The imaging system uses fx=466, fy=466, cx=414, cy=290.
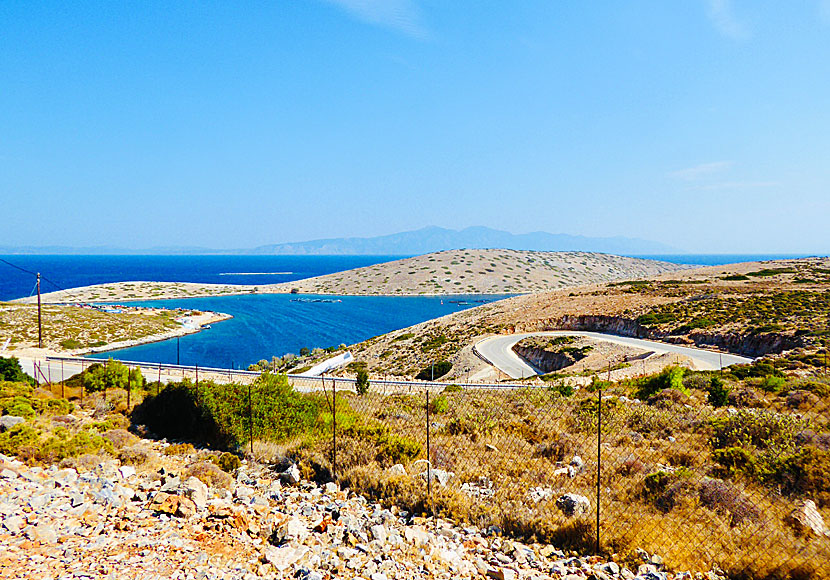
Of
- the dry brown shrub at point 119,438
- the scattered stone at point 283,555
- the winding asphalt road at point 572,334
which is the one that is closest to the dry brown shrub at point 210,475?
the scattered stone at point 283,555

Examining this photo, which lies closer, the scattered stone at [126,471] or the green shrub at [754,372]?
the scattered stone at [126,471]

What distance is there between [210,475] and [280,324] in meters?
79.3

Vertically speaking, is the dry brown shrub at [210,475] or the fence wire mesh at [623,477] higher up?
the fence wire mesh at [623,477]

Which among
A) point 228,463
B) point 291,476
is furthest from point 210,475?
point 291,476

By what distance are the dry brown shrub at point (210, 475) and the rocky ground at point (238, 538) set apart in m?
0.07

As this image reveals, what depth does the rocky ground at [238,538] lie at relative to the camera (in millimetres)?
6246

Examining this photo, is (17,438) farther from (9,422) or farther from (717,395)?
(717,395)

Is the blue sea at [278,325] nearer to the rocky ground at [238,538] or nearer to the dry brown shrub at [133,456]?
the dry brown shrub at [133,456]

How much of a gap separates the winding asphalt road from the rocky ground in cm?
2632

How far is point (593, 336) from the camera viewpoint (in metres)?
42.8

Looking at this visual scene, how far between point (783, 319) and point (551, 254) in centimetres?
16132

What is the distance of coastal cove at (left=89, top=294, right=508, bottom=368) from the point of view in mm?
61250

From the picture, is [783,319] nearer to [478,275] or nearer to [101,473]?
[101,473]

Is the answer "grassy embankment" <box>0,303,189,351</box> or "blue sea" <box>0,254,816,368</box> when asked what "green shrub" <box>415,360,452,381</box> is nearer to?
"blue sea" <box>0,254,816,368</box>
